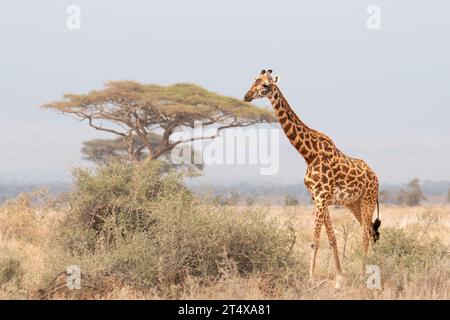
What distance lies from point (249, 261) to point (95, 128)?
77.3ft

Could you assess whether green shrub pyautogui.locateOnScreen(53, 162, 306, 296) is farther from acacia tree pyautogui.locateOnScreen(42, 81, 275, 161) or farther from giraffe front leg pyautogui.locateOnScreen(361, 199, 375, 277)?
acacia tree pyautogui.locateOnScreen(42, 81, 275, 161)

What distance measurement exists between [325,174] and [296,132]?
2.15 ft

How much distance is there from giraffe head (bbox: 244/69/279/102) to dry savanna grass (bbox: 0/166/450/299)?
5.10 ft

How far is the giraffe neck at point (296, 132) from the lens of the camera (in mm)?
8664

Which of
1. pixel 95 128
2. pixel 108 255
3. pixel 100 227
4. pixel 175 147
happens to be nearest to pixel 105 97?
pixel 95 128

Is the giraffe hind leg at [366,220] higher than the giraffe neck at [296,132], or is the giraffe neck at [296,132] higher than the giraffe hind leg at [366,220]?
the giraffe neck at [296,132]

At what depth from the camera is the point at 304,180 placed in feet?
28.5

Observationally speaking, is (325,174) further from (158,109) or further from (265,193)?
(158,109)

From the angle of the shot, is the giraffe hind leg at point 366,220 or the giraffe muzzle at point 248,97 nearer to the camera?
the giraffe muzzle at point 248,97

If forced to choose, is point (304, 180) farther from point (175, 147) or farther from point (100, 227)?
point (175, 147)

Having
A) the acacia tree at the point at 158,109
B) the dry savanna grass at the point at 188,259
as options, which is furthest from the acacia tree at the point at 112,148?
the dry savanna grass at the point at 188,259

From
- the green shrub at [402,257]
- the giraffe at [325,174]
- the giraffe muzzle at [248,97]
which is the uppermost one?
the giraffe muzzle at [248,97]

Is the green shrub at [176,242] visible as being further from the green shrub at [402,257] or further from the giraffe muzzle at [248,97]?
the giraffe muzzle at [248,97]

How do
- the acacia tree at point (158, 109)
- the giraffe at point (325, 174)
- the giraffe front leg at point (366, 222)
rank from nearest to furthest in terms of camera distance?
the giraffe at point (325, 174)
the giraffe front leg at point (366, 222)
the acacia tree at point (158, 109)
